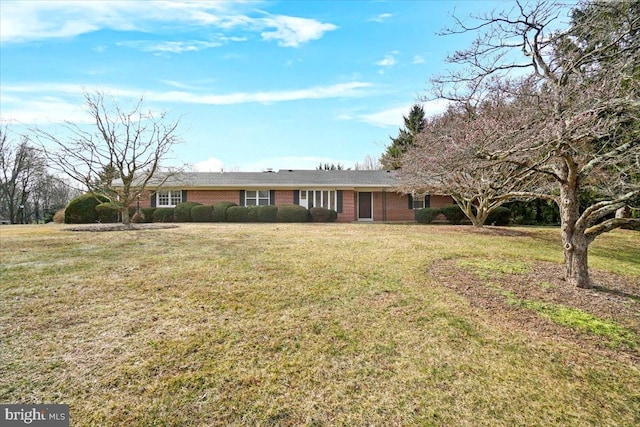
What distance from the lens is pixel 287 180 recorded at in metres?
21.1

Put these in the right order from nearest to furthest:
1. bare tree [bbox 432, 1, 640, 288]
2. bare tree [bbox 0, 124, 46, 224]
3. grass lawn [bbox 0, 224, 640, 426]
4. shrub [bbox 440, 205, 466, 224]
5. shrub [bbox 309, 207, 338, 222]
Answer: grass lawn [bbox 0, 224, 640, 426]
bare tree [bbox 432, 1, 640, 288]
shrub [bbox 440, 205, 466, 224]
shrub [bbox 309, 207, 338, 222]
bare tree [bbox 0, 124, 46, 224]

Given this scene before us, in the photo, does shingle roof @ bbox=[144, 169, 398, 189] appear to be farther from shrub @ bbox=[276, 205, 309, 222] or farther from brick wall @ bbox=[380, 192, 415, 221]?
shrub @ bbox=[276, 205, 309, 222]

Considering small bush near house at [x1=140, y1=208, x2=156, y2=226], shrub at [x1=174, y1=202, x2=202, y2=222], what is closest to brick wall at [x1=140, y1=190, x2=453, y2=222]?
small bush near house at [x1=140, y1=208, x2=156, y2=226]

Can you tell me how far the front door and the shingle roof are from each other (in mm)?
964

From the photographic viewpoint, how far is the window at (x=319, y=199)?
67.1 ft

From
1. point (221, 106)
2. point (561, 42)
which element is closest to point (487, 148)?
point (561, 42)

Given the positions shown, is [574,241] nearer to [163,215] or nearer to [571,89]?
[571,89]

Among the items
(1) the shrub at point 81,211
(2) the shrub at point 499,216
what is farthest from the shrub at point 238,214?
(2) the shrub at point 499,216

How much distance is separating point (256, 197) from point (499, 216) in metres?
14.0

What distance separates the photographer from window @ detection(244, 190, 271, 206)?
2058 cm

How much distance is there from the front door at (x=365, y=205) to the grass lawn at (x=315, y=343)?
15032 millimetres

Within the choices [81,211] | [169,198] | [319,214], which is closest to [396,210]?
[319,214]

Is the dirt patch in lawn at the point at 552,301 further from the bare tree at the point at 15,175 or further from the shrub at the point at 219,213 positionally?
the bare tree at the point at 15,175

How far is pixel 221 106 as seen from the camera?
41.1ft
